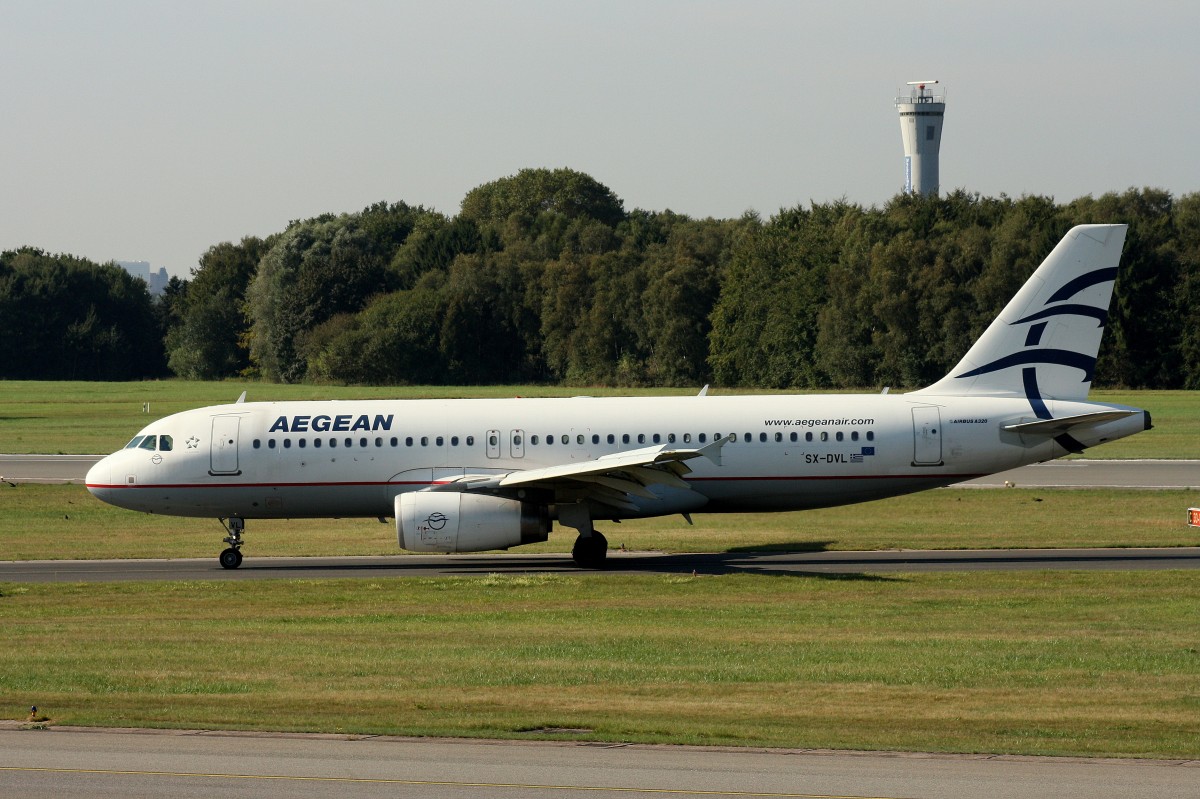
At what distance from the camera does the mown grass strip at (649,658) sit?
52.3 ft

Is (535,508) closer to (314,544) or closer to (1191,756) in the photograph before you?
(314,544)

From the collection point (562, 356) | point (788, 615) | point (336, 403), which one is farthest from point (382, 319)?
point (788, 615)

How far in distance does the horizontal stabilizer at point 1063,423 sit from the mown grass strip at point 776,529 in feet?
11.5

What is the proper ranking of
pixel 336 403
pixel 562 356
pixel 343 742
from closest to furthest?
1. pixel 343 742
2. pixel 336 403
3. pixel 562 356

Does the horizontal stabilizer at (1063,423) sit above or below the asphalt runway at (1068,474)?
above

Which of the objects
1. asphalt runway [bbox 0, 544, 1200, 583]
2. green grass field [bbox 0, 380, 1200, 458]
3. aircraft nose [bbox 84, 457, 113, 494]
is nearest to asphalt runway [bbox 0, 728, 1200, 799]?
→ asphalt runway [bbox 0, 544, 1200, 583]

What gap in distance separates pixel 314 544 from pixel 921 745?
2410cm

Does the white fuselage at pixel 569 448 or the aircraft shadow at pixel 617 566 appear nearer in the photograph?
the aircraft shadow at pixel 617 566

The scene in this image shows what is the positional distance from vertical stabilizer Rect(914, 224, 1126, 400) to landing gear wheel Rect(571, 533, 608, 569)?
8.58m

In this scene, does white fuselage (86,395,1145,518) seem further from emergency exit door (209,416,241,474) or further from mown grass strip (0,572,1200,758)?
mown grass strip (0,572,1200,758)

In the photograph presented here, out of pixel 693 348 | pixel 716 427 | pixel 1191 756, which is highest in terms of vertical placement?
pixel 693 348

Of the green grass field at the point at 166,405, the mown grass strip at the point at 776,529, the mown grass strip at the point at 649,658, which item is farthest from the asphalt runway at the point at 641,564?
the green grass field at the point at 166,405

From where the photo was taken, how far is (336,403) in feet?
112

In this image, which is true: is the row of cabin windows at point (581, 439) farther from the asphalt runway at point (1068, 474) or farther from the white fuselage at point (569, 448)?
the asphalt runway at point (1068, 474)
